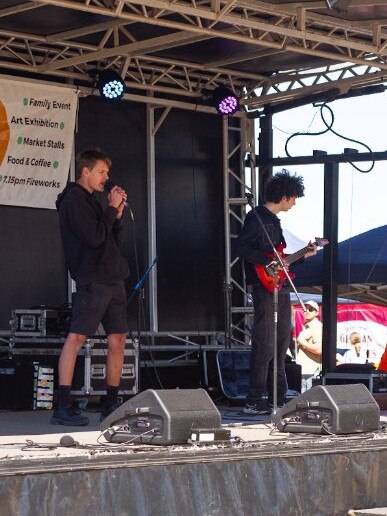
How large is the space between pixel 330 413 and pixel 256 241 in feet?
6.71

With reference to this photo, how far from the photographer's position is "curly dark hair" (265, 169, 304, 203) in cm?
775

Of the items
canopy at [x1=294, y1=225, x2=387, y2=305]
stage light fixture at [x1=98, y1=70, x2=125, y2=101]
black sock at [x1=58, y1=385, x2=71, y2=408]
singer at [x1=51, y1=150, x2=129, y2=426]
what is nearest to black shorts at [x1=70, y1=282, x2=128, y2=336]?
singer at [x1=51, y1=150, x2=129, y2=426]

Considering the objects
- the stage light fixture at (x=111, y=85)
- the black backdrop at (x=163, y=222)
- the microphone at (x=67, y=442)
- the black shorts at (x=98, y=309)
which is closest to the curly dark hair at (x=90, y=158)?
the black shorts at (x=98, y=309)

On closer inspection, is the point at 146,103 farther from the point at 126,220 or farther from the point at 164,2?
the point at 164,2

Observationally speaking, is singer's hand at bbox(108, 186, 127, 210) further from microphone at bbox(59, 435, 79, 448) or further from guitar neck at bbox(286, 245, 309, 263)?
microphone at bbox(59, 435, 79, 448)

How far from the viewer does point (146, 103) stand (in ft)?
35.1

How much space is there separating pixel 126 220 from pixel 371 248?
3309mm

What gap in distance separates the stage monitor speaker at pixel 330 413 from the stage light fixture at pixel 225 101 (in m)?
4.67

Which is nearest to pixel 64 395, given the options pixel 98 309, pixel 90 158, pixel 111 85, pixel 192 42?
pixel 98 309

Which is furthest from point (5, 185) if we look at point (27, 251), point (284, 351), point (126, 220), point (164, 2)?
point (284, 351)

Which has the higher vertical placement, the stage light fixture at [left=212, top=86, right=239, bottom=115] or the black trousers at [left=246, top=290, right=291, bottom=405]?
the stage light fixture at [left=212, top=86, right=239, bottom=115]

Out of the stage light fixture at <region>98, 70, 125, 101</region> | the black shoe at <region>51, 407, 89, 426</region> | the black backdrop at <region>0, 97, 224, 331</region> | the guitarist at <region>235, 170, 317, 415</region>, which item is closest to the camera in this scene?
the black shoe at <region>51, 407, 89, 426</region>

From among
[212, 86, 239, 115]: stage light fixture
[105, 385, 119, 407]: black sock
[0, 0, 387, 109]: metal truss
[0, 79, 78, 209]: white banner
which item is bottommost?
[105, 385, 119, 407]: black sock

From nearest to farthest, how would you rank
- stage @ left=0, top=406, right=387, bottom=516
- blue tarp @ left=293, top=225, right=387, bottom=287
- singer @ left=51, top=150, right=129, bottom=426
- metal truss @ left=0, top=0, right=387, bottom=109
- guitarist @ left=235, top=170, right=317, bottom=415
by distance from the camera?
stage @ left=0, top=406, right=387, bottom=516, singer @ left=51, top=150, right=129, bottom=426, guitarist @ left=235, top=170, right=317, bottom=415, metal truss @ left=0, top=0, right=387, bottom=109, blue tarp @ left=293, top=225, right=387, bottom=287
